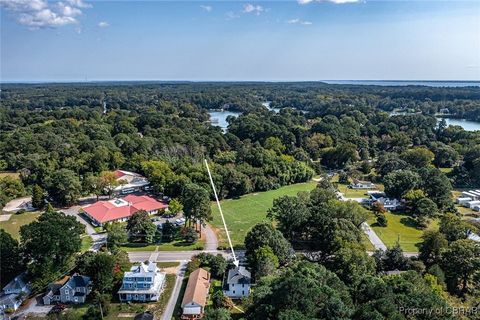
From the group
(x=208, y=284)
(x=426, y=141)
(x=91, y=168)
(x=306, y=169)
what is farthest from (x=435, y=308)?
(x=426, y=141)

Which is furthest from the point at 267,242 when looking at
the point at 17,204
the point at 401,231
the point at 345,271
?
the point at 17,204

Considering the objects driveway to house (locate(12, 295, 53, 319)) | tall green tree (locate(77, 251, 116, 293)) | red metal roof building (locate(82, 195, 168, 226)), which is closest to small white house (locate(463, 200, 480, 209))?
red metal roof building (locate(82, 195, 168, 226))

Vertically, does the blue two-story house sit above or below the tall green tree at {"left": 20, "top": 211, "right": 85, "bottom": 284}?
below

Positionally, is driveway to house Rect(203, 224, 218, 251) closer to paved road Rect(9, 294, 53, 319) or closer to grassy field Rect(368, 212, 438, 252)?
paved road Rect(9, 294, 53, 319)

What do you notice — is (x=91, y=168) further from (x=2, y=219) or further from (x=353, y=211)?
(x=353, y=211)

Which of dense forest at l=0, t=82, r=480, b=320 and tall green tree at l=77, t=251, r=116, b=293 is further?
tall green tree at l=77, t=251, r=116, b=293

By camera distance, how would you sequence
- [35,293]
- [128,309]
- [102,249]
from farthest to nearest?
1. [102,249]
2. [35,293]
3. [128,309]

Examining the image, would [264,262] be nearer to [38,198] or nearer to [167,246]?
[167,246]
